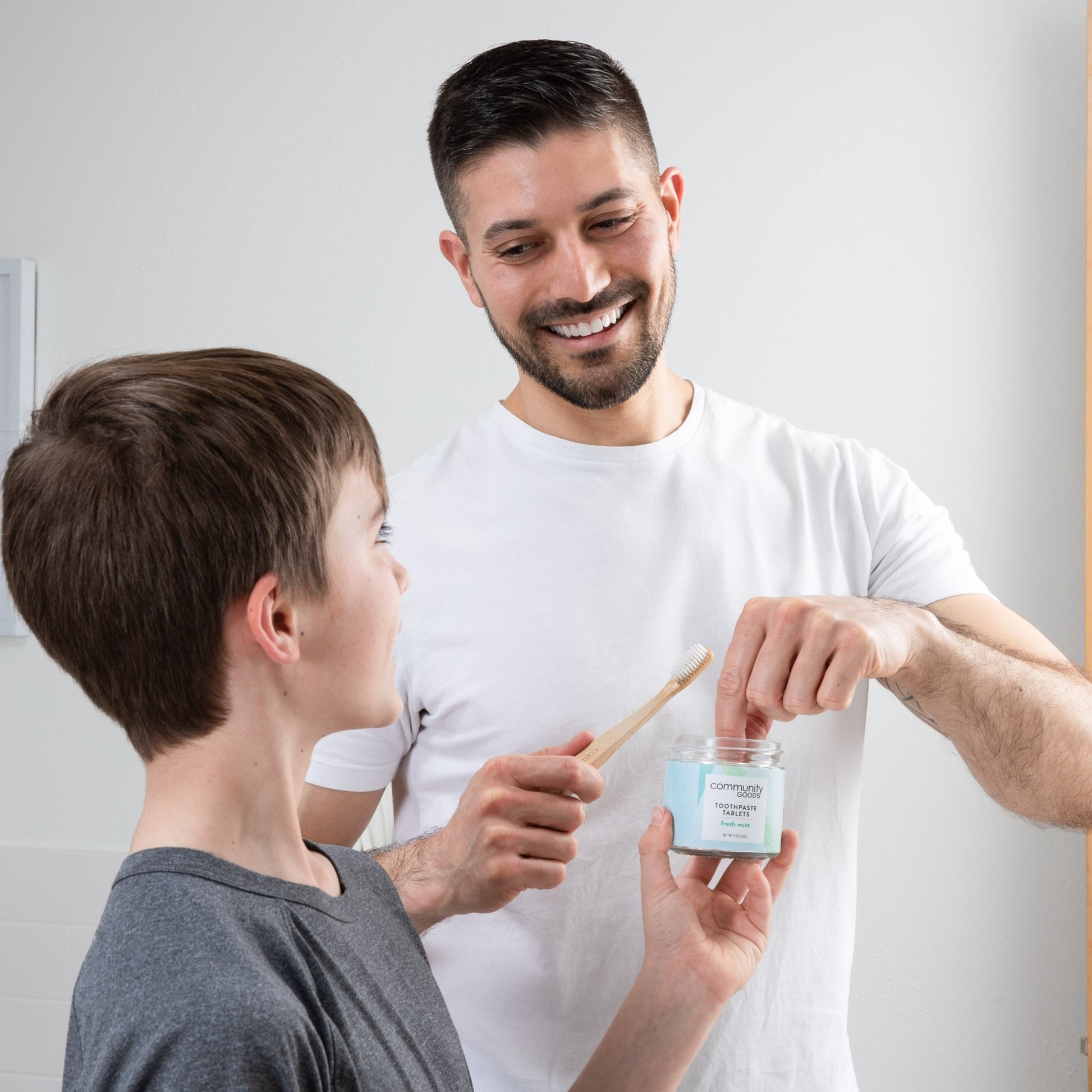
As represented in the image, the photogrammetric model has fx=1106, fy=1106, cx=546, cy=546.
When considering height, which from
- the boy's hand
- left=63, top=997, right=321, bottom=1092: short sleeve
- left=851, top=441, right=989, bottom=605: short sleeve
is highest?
left=851, top=441, right=989, bottom=605: short sleeve

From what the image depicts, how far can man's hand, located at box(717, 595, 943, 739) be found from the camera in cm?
90

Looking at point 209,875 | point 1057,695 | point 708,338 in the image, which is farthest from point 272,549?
point 708,338

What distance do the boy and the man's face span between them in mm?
403

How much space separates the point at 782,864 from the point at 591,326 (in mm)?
545

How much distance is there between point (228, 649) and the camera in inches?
26.8

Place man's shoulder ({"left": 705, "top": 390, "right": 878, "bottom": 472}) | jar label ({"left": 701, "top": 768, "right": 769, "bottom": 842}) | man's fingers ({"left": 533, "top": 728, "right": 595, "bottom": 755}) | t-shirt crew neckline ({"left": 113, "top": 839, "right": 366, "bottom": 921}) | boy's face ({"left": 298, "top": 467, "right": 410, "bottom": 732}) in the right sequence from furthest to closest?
man's shoulder ({"left": 705, "top": 390, "right": 878, "bottom": 472}) < man's fingers ({"left": 533, "top": 728, "right": 595, "bottom": 755}) < jar label ({"left": 701, "top": 768, "right": 769, "bottom": 842}) < boy's face ({"left": 298, "top": 467, "right": 410, "bottom": 732}) < t-shirt crew neckline ({"left": 113, "top": 839, "right": 366, "bottom": 921})

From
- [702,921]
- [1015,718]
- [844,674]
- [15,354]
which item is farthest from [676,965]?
[15,354]

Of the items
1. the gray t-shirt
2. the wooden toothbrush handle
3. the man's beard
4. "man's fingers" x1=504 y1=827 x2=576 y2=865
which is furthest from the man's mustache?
→ the gray t-shirt

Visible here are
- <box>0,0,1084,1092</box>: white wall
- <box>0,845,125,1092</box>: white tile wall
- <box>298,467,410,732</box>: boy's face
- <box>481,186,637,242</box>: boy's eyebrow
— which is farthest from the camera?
<box>0,845,125,1092</box>: white tile wall

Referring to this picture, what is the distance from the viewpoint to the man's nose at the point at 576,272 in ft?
3.56

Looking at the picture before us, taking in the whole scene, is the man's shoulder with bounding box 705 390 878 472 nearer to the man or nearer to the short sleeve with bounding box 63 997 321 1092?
the man

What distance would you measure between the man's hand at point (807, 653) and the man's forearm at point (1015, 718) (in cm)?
5

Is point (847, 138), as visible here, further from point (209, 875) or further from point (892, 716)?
point (209, 875)

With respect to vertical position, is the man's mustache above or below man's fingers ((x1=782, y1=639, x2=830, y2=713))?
above
